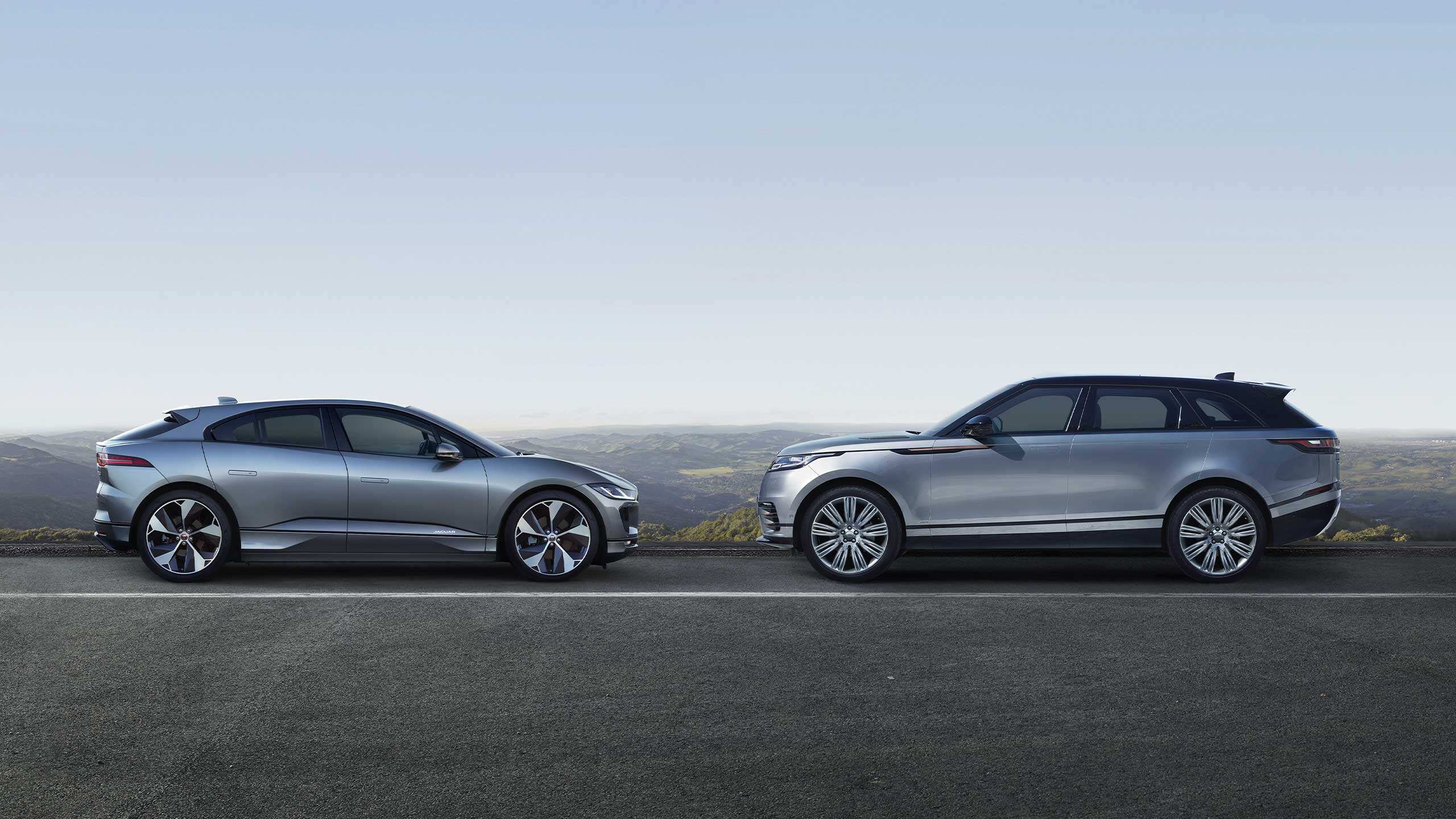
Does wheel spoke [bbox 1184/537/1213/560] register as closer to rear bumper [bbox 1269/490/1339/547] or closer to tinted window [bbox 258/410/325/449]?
rear bumper [bbox 1269/490/1339/547]

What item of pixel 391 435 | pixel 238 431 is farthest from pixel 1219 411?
pixel 238 431

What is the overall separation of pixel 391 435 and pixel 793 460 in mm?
3636

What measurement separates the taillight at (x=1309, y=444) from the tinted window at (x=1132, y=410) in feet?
3.04

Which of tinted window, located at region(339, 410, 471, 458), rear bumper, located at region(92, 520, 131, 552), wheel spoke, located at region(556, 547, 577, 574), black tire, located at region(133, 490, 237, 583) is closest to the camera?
black tire, located at region(133, 490, 237, 583)

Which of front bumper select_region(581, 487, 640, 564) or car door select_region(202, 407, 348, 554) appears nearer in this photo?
car door select_region(202, 407, 348, 554)

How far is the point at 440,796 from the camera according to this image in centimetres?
436

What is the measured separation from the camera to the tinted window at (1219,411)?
1016cm

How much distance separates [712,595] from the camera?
915cm

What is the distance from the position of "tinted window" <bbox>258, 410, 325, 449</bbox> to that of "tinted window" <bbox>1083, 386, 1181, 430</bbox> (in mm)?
6864

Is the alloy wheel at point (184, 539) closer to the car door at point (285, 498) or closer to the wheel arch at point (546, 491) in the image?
the car door at point (285, 498)

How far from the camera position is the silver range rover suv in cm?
995

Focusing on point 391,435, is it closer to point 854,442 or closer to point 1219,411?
point 854,442

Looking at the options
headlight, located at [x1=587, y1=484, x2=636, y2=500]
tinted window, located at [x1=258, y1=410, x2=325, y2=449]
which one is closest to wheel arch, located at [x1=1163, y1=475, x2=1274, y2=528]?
headlight, located at [x1=587, y1=484, x2=636, y2=500]

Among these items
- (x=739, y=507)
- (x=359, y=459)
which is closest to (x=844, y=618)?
(x=359, y=459)
